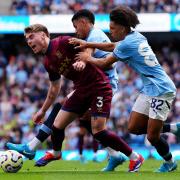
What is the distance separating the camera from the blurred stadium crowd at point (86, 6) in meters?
26.5

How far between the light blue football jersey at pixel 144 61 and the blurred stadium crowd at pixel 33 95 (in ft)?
36.5

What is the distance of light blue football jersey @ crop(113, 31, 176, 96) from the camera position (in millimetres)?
9836

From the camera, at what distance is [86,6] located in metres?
26.6

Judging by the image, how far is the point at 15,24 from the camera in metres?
26.4

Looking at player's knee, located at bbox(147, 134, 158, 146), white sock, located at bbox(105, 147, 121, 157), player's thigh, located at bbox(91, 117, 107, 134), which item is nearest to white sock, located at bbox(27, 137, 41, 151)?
white sock, located at bbox(105, 147, 121, 157)

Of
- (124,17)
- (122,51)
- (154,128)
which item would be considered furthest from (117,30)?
(154,128)

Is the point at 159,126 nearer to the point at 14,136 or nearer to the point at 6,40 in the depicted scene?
the point at 14,136

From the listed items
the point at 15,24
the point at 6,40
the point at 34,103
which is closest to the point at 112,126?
the point at 34,103

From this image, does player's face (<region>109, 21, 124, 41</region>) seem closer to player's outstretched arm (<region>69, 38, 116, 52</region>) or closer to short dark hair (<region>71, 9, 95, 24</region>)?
player's outstretched arm (<region>69, 38, 116, 52</region>)

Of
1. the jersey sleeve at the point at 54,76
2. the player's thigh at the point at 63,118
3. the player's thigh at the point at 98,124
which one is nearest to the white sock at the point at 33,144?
the player's thigh at the point at 63,118

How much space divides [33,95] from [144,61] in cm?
1446

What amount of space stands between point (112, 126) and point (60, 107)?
35.3ft

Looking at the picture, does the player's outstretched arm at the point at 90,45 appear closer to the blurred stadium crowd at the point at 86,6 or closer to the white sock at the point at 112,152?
the white sock at the point at 112,152

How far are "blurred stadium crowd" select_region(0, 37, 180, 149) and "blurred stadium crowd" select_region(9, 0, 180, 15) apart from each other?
1.73 m
